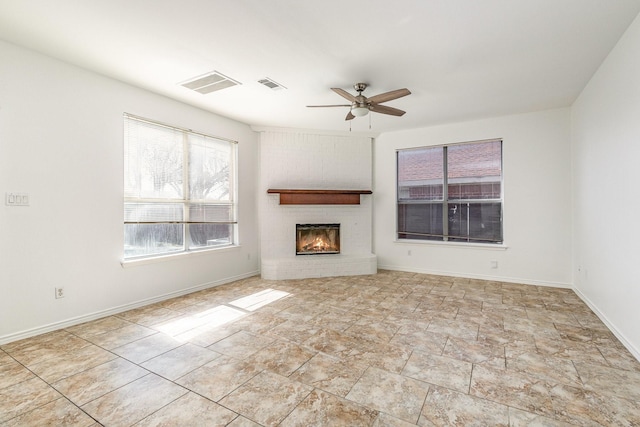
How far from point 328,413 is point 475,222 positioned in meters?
4.48

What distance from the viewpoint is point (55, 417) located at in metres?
1.69

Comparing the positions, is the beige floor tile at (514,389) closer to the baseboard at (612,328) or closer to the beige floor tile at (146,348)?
the baseboard at (612,328)

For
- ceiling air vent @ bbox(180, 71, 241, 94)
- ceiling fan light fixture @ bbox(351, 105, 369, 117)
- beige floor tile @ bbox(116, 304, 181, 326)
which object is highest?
ceiling air vent @ bbox(180, 71, 241, 94)

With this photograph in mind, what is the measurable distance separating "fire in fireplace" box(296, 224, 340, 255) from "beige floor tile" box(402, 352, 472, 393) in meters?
3.28

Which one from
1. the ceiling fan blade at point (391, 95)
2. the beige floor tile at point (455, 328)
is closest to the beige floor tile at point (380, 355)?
the beige floor tile at point (455, 328)

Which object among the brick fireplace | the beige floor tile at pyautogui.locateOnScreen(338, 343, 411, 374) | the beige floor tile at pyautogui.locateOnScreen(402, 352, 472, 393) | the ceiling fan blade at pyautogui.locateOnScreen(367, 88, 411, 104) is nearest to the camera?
the beige floor tile at pyautogui.locateOnScreen(402, 352, 472, 393)

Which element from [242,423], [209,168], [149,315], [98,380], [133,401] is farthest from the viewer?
[209,168]

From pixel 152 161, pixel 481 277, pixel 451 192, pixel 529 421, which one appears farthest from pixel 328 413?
pixel 451 192

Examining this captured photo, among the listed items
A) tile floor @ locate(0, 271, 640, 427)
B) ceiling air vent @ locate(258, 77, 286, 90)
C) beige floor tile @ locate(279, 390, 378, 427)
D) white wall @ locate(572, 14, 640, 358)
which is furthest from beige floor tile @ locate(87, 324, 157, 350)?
white wall @ locate(572, 14, 640, 358)

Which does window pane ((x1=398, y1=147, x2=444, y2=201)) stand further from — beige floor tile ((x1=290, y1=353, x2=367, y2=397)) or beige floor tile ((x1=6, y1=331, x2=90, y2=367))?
beige floor tile ((x1=6, y1=331, x2=90, y2=367))

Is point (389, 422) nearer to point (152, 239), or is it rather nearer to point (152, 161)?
point (152, 239)

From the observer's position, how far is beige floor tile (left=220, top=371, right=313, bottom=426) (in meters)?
1.71

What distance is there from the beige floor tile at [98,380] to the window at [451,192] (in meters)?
4.78

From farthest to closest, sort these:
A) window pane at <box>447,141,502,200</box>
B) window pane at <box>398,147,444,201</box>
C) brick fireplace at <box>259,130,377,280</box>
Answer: window pane at <box>398,147,444,201</box> → brick fireplace at <box>259,130,377,280</box> → window pane at <box>447,141,502,200</box>
